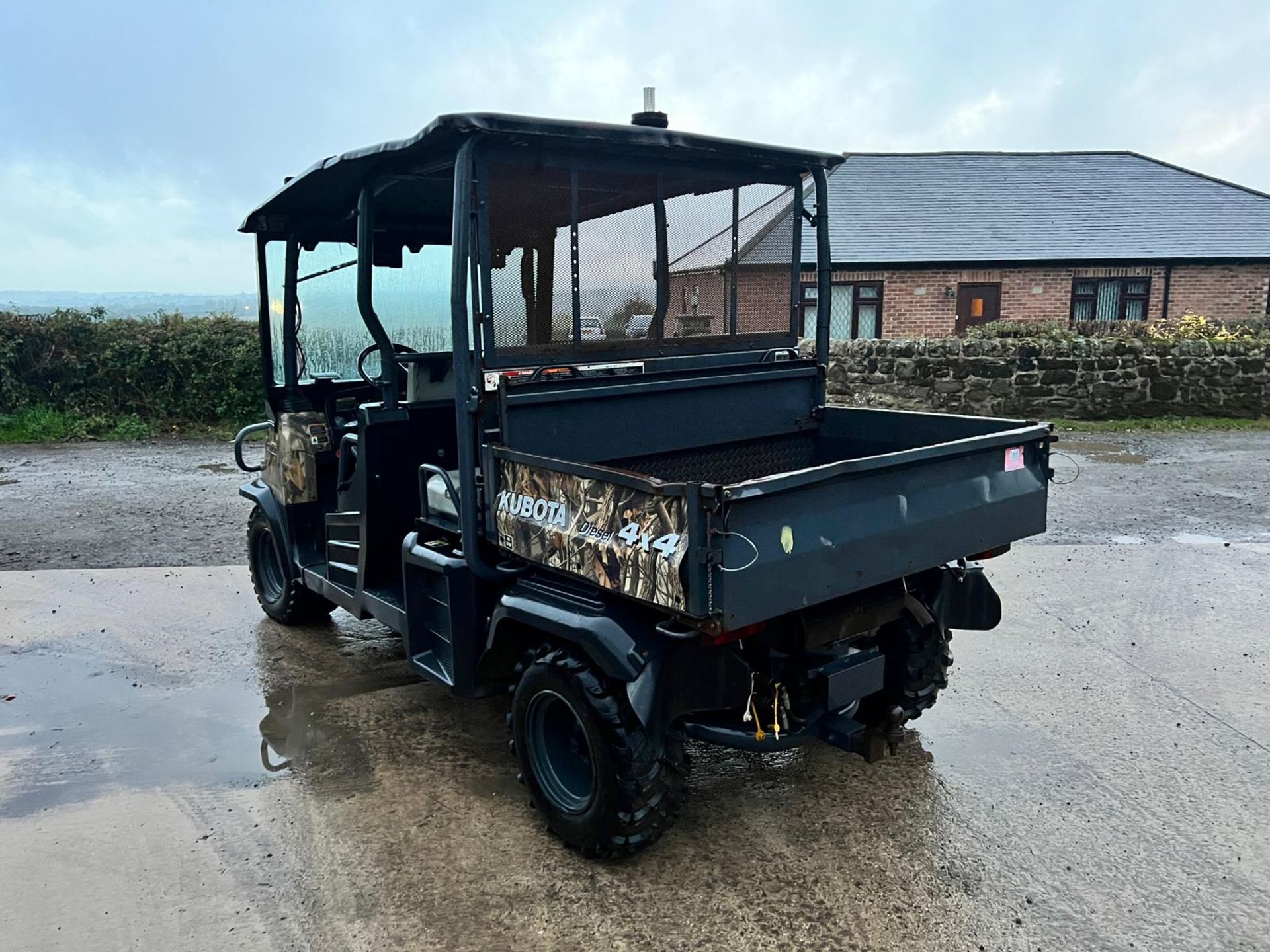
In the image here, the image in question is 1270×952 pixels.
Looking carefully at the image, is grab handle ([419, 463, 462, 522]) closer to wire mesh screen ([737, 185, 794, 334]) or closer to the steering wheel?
the steering wheel

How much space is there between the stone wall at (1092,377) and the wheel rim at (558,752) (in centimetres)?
1111

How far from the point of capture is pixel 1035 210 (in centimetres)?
2228

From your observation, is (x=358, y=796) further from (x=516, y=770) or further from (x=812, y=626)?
(x=812, y=626)

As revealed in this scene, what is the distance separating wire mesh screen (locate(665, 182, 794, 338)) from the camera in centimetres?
414

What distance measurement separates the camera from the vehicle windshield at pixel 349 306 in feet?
15.0

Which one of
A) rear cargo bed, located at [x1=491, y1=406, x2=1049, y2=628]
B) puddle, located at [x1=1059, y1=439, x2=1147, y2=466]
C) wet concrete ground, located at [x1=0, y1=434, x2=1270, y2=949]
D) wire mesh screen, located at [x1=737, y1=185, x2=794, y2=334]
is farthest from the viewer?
puddle, located at [x1=1059, y1=439, x2=1147, y2=466]

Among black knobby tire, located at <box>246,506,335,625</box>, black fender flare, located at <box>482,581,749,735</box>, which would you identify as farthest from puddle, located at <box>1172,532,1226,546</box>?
black knobby tire, located at <box>246,506,335,625</box>

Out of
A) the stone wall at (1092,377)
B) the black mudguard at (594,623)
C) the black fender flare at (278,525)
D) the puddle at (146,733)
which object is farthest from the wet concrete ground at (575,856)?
the stone wall at (1092,377)

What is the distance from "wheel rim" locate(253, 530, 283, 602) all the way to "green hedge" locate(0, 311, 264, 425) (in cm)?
903

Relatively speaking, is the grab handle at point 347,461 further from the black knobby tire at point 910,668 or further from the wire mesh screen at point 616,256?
the black knobby tire at point 910,668

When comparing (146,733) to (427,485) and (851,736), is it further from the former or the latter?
(851,736)

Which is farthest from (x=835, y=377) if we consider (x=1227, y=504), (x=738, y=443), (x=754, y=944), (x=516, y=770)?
(x=754, y=944)

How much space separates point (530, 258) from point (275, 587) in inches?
126

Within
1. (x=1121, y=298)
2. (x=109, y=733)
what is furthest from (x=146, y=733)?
(x=1121, y=298)
